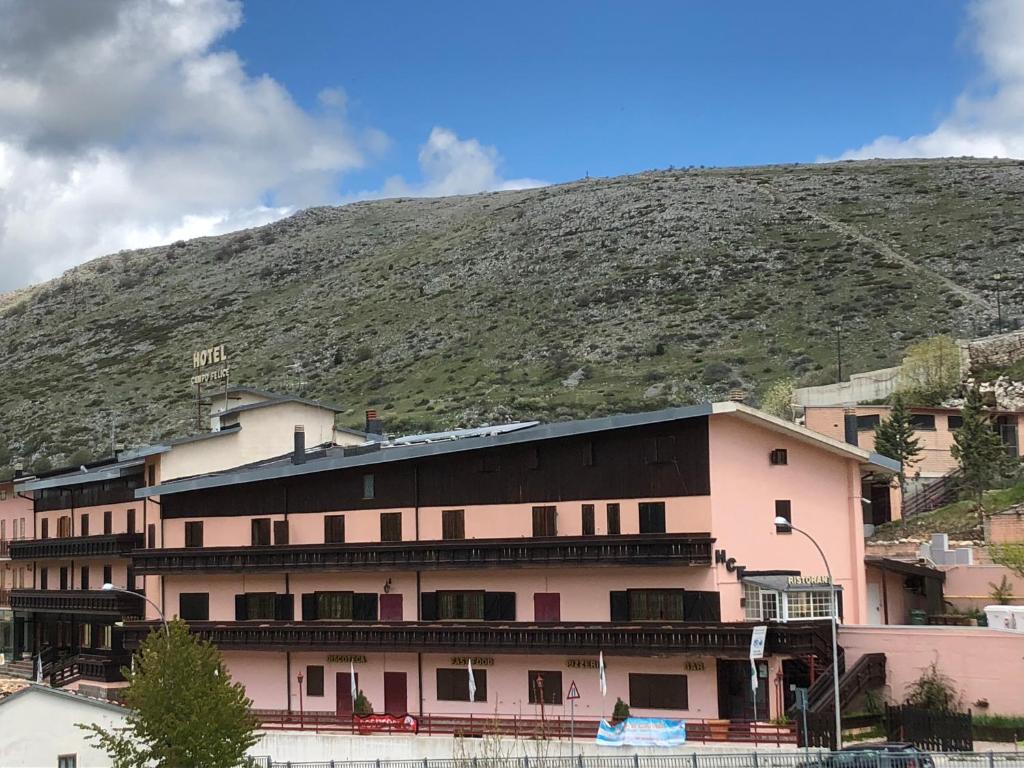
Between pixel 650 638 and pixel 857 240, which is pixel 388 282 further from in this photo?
pixel 650 638

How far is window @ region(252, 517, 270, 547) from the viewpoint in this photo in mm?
61375

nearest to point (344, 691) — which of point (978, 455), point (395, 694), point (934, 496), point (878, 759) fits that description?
point (395, 694)

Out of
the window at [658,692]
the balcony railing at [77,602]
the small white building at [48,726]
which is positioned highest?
the balcony railing at [77,602]

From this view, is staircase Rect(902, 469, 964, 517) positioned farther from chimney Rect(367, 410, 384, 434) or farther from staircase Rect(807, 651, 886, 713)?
staircase Rect(807, 651, 886, 713)

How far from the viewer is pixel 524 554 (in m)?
53.3

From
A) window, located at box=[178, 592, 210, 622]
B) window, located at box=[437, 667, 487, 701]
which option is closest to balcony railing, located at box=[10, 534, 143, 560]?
window, located at box=[178, 592, 210, 622]

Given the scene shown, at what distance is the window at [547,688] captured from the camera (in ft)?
174

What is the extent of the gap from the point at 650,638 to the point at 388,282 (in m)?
139

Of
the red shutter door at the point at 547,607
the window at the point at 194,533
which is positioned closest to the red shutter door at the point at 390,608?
the red shutter door at the point at 547,607

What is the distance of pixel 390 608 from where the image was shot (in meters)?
57.6

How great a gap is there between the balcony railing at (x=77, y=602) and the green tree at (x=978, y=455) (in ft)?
146

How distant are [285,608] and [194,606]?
224 inches

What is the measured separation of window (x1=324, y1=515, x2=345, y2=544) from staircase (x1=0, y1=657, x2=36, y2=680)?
94.9 feet

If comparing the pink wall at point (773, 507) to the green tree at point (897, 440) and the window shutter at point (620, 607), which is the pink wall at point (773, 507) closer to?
the window shutter at point (620, 607)
